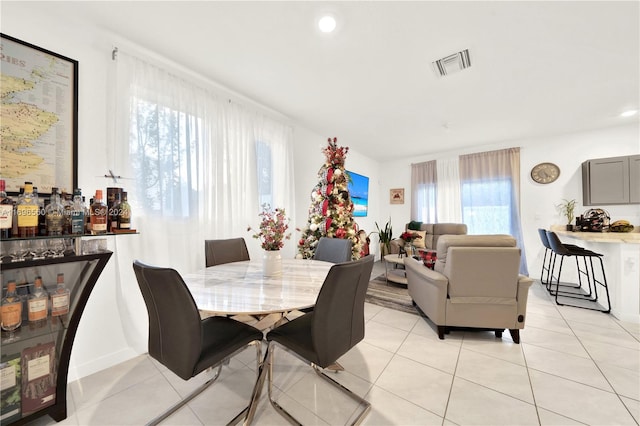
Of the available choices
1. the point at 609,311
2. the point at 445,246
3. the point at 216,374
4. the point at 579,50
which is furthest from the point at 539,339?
the point at 216,374

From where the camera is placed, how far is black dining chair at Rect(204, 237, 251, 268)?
2.18 meters

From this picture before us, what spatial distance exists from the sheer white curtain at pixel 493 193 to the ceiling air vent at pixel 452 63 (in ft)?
10.7

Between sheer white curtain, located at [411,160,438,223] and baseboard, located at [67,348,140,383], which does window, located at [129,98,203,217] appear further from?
sheer white curtain, located at [411,160,438,223]

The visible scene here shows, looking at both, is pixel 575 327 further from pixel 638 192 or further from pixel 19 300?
pixel 19 300

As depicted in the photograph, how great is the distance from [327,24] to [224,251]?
2.12 m

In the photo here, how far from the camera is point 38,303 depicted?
4.18ft

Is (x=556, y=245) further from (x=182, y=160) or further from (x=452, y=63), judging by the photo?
(x=182, y=160)

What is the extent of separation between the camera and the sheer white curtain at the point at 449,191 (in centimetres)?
512

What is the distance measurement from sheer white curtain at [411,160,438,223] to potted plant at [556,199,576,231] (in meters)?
2.04

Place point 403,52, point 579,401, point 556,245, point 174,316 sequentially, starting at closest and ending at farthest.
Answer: point 174,316 → point 579,401 → point 403,52 → point 556,245

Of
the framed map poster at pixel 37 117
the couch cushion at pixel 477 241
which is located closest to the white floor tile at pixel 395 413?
the couch cushion at pixel 477 241

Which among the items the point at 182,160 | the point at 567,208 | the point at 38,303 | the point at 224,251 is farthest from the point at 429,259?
the point at 567,208

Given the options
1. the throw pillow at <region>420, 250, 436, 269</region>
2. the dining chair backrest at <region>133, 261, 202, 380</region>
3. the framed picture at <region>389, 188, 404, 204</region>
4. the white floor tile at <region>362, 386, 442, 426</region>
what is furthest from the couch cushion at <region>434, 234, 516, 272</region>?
the framed picture at <region>389, 188, 404, 204</region>

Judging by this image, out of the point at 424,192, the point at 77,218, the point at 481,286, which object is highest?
the point at 424,192
